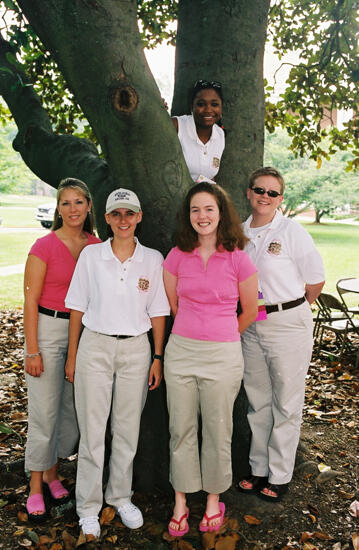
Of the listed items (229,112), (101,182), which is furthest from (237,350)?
(229,112)

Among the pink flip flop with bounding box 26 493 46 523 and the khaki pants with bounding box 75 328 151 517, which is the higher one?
the khaki pants with bounding box 75 328 151 517

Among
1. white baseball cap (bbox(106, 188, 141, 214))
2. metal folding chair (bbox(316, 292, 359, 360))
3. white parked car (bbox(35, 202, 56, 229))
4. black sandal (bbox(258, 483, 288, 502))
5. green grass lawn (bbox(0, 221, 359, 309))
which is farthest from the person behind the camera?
white parked car (bbox(35, 202, 56, 229))

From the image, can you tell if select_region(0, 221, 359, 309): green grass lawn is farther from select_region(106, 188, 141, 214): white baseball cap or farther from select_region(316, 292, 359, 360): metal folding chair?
select_region(106, 188, 141, 214): white baseball cap

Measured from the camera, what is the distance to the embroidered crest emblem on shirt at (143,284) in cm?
313

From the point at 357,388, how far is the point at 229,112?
415 centimetres

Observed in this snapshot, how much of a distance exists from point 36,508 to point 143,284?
169cm

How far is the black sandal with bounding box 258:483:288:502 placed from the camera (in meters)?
3.50

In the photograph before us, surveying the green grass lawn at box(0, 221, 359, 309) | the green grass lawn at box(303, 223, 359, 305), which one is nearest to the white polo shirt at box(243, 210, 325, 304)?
the green grass lawn at box(0, 221, 359, 309)

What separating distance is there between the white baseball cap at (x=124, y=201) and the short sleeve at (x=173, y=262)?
347mm

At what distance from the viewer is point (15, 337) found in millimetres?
8898

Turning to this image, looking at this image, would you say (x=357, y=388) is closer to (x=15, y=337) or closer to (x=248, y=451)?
(x=248, y=451)

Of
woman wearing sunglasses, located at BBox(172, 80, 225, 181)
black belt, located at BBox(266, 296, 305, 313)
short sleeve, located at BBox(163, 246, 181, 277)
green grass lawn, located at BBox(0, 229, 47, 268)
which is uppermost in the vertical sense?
woman wearing sunglasses, located at BBox(172, 80, 225, 181)

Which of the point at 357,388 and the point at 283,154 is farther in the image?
the point at 283,154

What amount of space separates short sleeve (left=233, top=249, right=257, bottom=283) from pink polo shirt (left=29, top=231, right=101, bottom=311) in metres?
1.07
